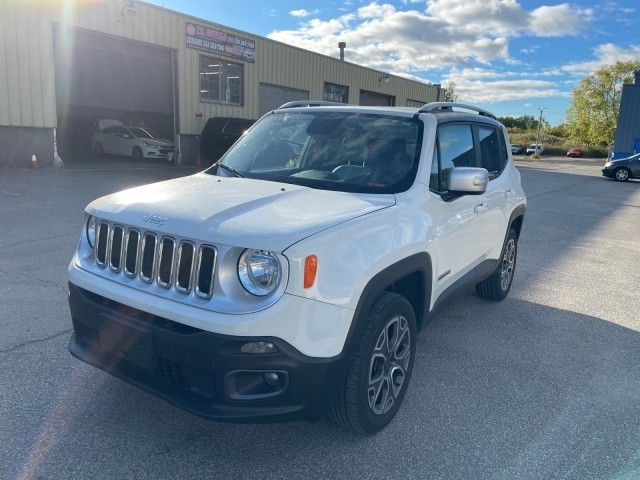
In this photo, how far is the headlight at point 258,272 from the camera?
2273 mm

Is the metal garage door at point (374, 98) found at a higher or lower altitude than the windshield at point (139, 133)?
higher

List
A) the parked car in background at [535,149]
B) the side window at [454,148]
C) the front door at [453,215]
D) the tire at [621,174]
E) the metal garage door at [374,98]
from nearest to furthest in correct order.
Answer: the front door at [453,215]
the side window at [454,148]
the tire at [621,174]
the metal garage door at [374,98]
the parked car in background at [535,149]

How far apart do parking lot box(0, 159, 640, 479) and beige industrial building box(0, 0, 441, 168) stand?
1246 centimetres

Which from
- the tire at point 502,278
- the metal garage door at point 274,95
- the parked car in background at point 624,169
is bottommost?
the tire at point 502,278

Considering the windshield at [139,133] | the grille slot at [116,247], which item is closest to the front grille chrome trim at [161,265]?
the grille slot at [116,247]

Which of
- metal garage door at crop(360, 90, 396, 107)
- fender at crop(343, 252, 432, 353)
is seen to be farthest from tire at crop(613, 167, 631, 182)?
fender at crop(343, 252, 432, 353)

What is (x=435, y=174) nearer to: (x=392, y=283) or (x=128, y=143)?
(x=392, y=283)

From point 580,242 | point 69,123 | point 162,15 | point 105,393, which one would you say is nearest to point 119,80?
point 69,123

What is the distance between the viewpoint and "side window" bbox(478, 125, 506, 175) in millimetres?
4551

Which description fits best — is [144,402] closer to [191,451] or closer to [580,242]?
[191,451]

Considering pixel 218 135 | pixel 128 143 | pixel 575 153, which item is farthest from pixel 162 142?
pixel 575 153

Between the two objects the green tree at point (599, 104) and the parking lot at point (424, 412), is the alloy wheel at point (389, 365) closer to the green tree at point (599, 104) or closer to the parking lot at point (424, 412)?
the parking lot at point (424, 412)

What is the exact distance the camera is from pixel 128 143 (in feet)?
72.3

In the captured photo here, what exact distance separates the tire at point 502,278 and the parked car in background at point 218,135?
14720mm
